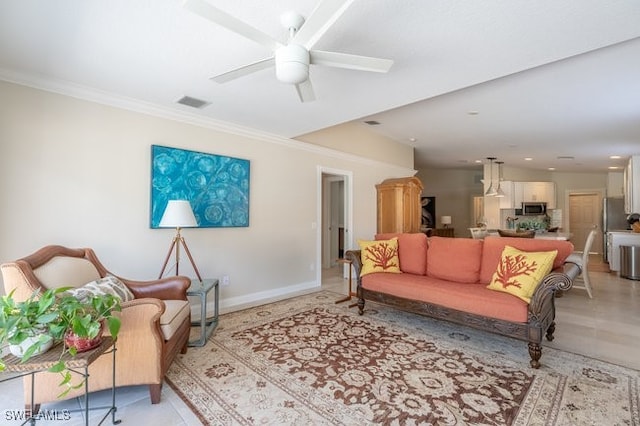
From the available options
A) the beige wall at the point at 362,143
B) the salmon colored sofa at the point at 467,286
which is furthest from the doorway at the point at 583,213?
the salmon colored sofa at the point at 467,286

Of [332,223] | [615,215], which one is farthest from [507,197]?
[332,223]

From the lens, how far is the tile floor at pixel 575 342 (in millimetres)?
1896

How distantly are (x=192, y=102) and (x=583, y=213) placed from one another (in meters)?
11.3

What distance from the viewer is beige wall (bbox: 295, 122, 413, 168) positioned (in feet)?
17.0

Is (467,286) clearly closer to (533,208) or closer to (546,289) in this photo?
(546,289)

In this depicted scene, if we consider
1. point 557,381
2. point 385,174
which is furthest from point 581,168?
point 557,381

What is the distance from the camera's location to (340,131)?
542 centimetres

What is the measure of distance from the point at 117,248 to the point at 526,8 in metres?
3.86

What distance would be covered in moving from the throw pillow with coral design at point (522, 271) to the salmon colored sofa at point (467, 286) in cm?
7

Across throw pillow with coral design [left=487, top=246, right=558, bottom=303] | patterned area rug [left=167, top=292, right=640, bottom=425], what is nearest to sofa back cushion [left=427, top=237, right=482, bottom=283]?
throw pillow with coral design [left=487, top=246, right=558, bottom=303]

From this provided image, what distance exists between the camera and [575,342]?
2.93 m

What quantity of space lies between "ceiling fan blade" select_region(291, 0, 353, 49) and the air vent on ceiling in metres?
1.84

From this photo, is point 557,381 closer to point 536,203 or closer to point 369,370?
point 369,370

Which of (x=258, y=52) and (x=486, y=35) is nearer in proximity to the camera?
(x=486, y=35)
